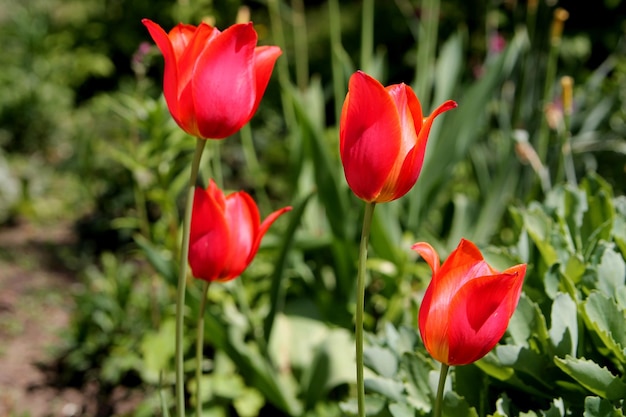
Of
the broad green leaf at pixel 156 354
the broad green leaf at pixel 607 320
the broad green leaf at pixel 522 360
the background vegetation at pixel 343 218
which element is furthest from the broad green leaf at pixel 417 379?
the broad green leaf at pixel 156 354

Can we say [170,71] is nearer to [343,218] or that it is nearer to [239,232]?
[239,232]

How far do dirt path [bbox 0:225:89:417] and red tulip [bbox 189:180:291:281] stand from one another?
1254 millimetres

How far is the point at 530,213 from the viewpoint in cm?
143

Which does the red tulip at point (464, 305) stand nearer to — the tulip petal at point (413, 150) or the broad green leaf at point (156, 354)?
the tulip petal at point (413, 150)

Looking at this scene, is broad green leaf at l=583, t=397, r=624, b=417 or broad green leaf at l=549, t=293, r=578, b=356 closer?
broad green leaf at l=583, t=397, r=624, b=417

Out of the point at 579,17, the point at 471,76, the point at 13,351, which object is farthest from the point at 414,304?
the point at 579,17

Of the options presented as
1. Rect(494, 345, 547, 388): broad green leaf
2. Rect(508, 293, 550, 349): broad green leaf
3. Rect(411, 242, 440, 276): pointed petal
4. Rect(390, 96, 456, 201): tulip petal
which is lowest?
Rect(494, 345, 547, 388): broad green leaf

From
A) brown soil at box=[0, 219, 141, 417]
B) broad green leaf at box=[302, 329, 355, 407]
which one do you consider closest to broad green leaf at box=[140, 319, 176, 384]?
brown soil at box=[0, 219, 141, 417]

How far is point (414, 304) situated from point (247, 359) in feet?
1.62

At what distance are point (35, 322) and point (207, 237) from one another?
6.47 ft

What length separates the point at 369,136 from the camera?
0.85 metres

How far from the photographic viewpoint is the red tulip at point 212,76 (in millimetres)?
905

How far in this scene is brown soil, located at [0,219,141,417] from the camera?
2348 mm

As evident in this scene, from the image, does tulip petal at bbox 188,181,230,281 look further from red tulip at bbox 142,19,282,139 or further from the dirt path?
the dirt path
